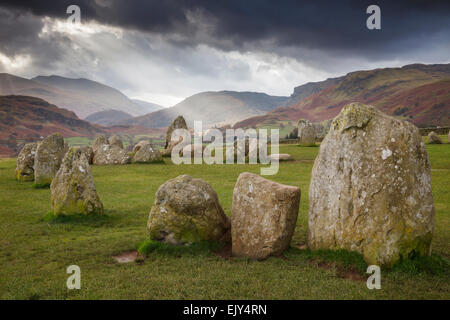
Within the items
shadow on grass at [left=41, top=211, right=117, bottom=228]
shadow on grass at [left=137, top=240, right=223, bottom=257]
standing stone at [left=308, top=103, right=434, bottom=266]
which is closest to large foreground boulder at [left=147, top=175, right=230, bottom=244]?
shadow on grass at [left=137, top=240, right=223, bottom=257]

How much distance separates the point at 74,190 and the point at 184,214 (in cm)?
677

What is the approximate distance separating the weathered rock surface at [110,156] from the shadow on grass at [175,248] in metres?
27.3

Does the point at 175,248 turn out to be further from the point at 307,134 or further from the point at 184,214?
the point at 307,134

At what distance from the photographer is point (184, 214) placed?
10023 mm

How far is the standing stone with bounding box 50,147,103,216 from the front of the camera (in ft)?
45.9

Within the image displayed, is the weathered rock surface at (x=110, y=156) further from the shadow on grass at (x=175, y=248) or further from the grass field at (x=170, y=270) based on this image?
the shadow on grass at (x=175, y=248)

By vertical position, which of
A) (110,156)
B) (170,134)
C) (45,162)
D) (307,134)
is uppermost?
(170,134)

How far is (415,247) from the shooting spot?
27.1 ft

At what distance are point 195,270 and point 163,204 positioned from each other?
254 cm

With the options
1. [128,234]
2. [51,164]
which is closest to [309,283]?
[128,234]

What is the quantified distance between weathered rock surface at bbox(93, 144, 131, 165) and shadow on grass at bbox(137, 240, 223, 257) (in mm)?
27280

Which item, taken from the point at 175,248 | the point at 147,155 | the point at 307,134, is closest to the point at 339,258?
the point at 175,248

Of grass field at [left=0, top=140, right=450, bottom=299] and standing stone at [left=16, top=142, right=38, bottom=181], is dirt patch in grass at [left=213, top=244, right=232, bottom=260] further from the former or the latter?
standing stone at [left=16, top=142, right=38, bottom=181]

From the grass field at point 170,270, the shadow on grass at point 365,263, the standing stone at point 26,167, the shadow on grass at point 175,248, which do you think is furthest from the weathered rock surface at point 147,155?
the shadow on grass at point 365,263
